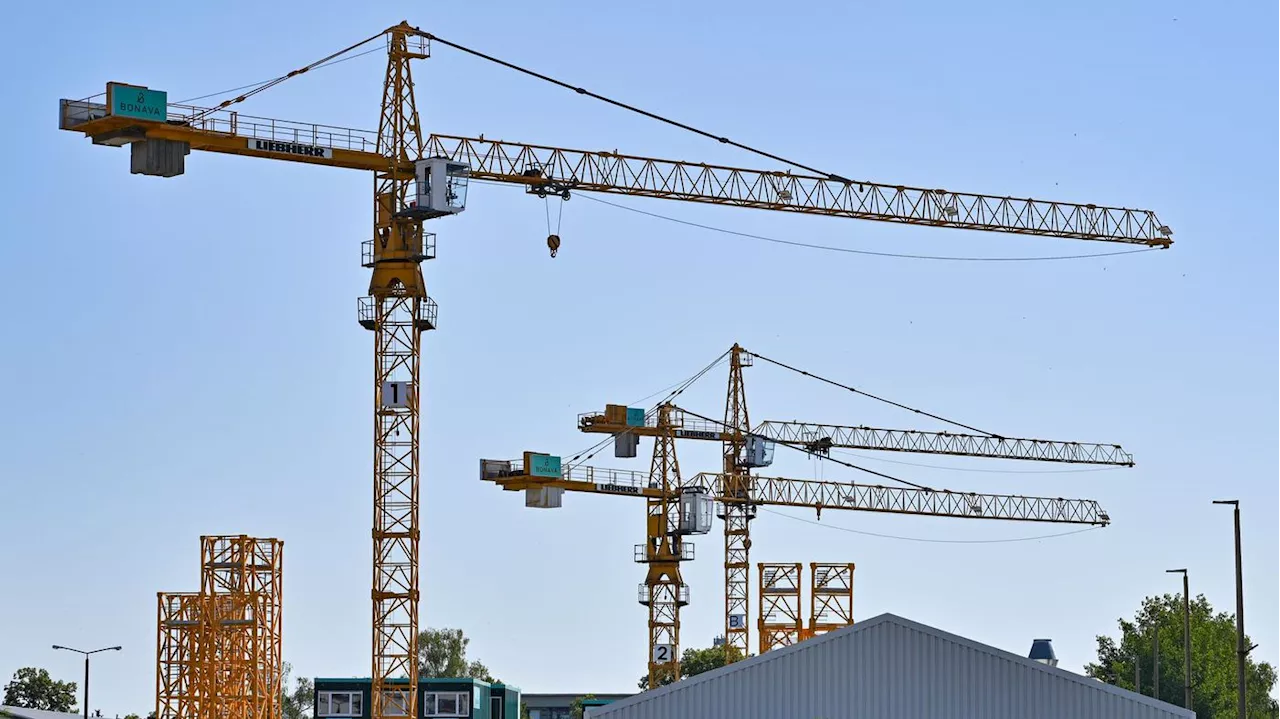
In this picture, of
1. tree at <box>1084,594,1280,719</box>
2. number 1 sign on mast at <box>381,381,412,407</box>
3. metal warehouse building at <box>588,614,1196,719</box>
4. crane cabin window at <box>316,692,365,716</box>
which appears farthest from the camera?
tree at <box>1084,594,1280,719</box>

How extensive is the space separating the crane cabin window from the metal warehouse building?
74435 mm

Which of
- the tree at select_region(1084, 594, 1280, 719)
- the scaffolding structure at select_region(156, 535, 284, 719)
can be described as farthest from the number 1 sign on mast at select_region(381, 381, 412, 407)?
the tree at select_region(1084, 594, 1280, 719)

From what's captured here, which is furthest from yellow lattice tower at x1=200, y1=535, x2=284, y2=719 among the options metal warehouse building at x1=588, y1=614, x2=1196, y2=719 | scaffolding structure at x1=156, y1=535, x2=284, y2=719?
metal warehouse building at x1=588, y1=614, x2=1196, y2=719

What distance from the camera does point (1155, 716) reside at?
68.8m

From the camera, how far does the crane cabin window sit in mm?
140625

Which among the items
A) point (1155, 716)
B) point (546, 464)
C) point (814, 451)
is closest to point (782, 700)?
point (1155, 716)

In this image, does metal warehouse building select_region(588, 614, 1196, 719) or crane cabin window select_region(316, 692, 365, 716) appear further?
crane cabin window select_region(316, 692, 365, 716)

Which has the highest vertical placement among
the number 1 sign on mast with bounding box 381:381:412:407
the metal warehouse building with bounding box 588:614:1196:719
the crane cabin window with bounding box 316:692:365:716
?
the number 1 sign on mast with bounding box 381:381:412:407

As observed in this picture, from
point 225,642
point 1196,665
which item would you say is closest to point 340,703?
point 225,642

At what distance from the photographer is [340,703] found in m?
141

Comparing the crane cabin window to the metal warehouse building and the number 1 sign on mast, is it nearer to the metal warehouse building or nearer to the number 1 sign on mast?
the number 1 sign on mast

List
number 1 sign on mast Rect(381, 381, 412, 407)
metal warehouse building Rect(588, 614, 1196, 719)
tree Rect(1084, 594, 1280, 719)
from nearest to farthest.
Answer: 1. metal warehouse building Rect(588, 614, 1196, 719)
2. number 1 sign on mast Rect(381, 381, 412, 407)
3. tree Rect(1084, 594, 1280, 719)

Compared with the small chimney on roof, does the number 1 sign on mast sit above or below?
above

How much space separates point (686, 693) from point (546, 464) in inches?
3340
